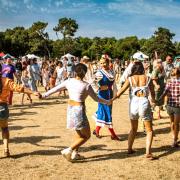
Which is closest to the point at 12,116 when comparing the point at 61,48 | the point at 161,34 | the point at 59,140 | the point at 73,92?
the point at 59,140

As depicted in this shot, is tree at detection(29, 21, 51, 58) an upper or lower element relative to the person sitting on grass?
upper

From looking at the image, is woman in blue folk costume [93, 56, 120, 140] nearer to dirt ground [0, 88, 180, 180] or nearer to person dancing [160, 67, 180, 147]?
dirt ground [0, 88, 180, 180]

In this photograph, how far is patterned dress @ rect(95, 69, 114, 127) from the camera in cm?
974

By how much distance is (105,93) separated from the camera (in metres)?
9.91

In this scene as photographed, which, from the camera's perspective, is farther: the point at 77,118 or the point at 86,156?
the point at 86,156

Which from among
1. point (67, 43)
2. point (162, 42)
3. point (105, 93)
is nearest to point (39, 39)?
point (67, 43)

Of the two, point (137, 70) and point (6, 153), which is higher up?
point (137, 70)

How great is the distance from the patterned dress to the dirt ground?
44cm

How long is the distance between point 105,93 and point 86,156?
195 centimetres

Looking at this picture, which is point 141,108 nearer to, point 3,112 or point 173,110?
point 173,110

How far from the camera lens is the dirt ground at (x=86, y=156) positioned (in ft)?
23.9

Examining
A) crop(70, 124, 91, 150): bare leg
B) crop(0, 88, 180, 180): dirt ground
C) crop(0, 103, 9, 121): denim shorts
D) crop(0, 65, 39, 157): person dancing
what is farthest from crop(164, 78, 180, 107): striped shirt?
crop(0, 103, 9, 121): denim shorts

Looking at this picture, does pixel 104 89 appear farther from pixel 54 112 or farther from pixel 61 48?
pixel 61 48

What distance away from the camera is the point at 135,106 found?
320 inches
